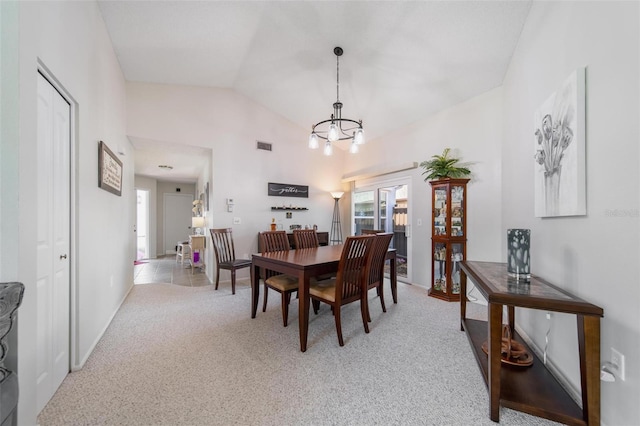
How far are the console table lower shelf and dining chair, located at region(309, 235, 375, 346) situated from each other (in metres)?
1.04

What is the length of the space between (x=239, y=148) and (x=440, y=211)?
3441 mm

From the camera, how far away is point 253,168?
4715 millimetres

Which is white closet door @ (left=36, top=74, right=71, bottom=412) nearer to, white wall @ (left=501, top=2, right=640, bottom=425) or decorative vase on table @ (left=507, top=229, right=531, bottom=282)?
decorative vase on table @ (left=507, top=229, right=531, bottom=282)

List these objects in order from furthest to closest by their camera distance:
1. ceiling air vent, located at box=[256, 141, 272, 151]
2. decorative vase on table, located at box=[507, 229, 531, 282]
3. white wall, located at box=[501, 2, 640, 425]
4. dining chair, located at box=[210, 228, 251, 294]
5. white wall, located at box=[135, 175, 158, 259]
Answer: white wall, located at box=[135, 175, 158, 259] → ceiling air vent, located at box=[256, 141, 272, 151] → dining chair, located at box=[210, 228, 251, 294] → decorative vase on table, located at box=[507, 229, 531, 282] → white wall, located at box=[501, 2, 640, 425]

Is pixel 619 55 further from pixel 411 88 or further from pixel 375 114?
pixel 375 114

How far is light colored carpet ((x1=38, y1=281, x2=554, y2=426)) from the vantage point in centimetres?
147

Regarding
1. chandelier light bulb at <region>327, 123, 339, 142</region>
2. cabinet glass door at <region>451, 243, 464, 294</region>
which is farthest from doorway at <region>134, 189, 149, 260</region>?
cabinet glass door at <region>451, 243, 464, 294</region>

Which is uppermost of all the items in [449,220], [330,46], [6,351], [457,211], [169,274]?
A: [330,46]

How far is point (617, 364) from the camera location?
126 cm

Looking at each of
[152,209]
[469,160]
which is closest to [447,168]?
[469,160]

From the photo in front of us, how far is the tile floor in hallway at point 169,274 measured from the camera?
15.1 feet

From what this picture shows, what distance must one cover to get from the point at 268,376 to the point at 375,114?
13.2 ft

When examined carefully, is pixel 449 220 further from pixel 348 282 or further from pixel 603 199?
pixel 603 199

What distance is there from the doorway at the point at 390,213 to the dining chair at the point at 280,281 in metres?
2.27
